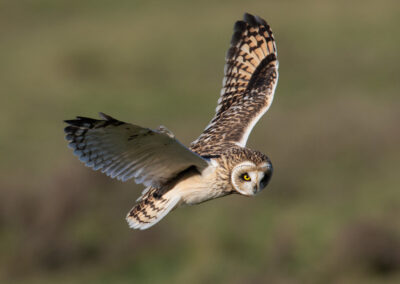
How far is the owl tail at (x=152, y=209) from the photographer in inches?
252

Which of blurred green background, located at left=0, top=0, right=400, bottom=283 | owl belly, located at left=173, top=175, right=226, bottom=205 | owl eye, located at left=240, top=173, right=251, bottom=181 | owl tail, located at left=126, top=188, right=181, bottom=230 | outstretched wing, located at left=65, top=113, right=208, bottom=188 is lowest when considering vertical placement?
blurred green background, located at left=0, top=0, right=400, bottom=283

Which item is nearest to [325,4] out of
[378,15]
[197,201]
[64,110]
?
[378,15]

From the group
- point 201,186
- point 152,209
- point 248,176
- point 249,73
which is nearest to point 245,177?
point 248,176

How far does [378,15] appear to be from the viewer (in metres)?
24.4

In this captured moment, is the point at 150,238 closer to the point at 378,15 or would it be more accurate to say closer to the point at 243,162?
the point at 243,162

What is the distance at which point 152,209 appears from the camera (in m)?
6.46

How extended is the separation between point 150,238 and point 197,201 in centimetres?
910

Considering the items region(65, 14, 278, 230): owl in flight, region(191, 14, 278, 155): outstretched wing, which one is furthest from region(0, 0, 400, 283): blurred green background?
region(65, 14, 278, 230): owl in flight

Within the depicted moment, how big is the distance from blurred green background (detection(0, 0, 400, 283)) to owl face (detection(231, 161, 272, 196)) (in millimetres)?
6885

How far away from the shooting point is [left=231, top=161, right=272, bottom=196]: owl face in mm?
6242

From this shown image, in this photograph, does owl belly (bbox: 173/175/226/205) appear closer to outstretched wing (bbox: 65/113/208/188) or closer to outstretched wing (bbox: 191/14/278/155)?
outstretched wing (bbox: 65/113/208/188)

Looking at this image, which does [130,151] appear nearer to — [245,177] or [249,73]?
[245,177]

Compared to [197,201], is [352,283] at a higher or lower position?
lower

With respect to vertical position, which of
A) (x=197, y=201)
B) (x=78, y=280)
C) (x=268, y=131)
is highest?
(x=197, y=201)
